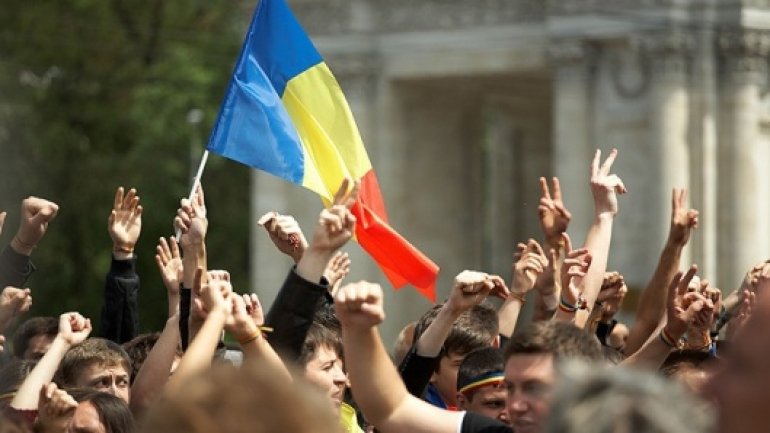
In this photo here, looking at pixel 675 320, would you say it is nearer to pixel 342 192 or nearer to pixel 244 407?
pixel 342 192

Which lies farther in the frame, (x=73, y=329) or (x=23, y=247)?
(x=23, y=247)

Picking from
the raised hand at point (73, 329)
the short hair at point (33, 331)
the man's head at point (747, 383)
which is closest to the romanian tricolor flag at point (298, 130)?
the short hair at point (33, 331)

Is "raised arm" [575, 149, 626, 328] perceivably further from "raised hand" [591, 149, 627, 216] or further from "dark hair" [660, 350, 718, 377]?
"dark hair" [660, 350, 718, 377]

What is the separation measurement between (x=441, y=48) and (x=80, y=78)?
1316cm

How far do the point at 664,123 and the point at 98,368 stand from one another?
74.9 feet

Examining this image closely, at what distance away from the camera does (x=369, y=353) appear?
19.4ft

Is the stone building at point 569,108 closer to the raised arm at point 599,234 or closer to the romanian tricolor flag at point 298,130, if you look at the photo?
the romanian tricolor flag at point 298,130

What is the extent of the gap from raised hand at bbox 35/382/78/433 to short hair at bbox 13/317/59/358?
11.9 ft

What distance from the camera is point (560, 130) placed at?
3164cm

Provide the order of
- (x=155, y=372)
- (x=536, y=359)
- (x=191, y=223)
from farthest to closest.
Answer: (x=191, y=223) → (x=155, y=372) → (x=536, y=359)

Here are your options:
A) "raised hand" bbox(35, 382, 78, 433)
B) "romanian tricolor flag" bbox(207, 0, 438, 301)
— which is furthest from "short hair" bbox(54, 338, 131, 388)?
"romanian tricolor flag" bbox(207, 0, 438, 301)

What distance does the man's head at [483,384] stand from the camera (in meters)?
7.86

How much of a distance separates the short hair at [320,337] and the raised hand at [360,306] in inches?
48.0

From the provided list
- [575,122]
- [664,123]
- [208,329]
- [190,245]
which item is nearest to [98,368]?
[190,245]
